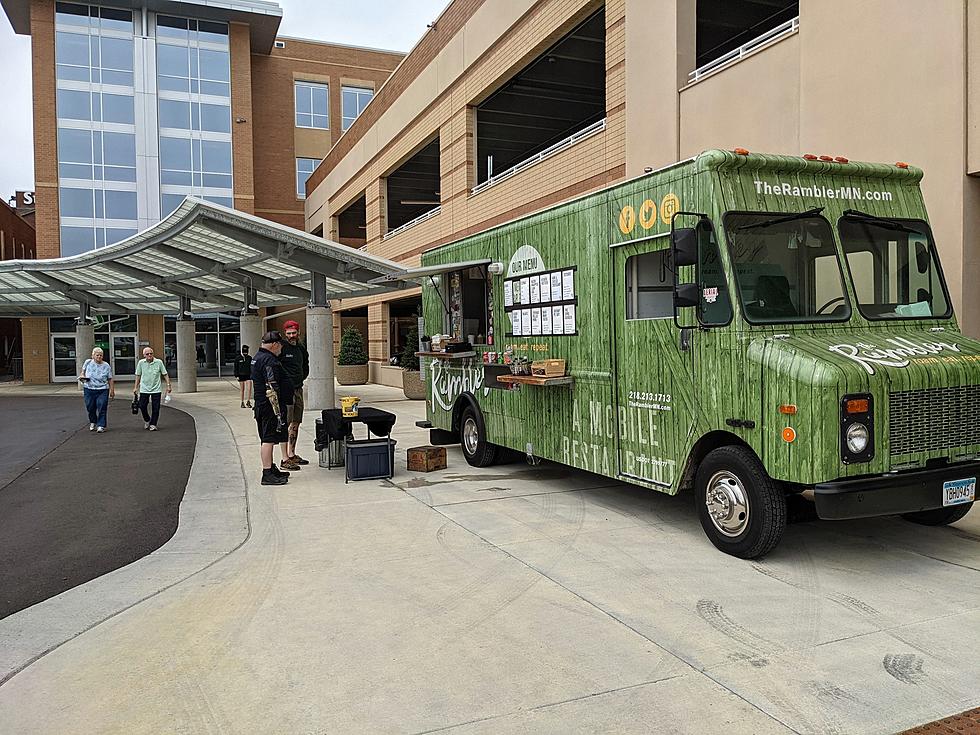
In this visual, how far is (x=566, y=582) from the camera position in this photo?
5512 millimetres

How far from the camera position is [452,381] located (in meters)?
11.1

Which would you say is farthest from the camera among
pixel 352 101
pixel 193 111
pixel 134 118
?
pixel 352 101

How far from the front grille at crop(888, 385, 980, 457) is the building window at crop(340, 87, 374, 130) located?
43620 mm

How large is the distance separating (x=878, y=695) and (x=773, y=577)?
70.7 inches

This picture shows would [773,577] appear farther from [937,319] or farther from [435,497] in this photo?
[435,497]

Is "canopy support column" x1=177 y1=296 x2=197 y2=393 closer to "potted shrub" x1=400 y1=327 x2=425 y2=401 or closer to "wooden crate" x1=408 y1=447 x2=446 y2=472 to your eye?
"potted shrub" x1=400 y1=327 x2=425 y2=401

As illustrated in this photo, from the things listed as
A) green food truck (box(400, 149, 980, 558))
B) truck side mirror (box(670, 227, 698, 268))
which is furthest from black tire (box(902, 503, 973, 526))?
truck side mirror (box(670, 227, 698, 268))

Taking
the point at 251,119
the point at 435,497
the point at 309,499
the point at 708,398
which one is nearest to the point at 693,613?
the point at 708,398

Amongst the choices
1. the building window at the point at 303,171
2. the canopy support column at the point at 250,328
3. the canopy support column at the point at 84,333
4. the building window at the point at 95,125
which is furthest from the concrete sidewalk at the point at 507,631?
the building window at the point at 303,171

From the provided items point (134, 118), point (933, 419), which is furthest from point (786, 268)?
point (134, 118)

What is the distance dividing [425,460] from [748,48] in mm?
7211

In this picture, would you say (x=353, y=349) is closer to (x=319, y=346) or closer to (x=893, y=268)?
(x=319, y=346)

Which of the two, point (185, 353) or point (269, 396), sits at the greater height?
point (185, 353)

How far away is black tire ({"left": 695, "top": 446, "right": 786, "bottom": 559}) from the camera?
564 centimetres
